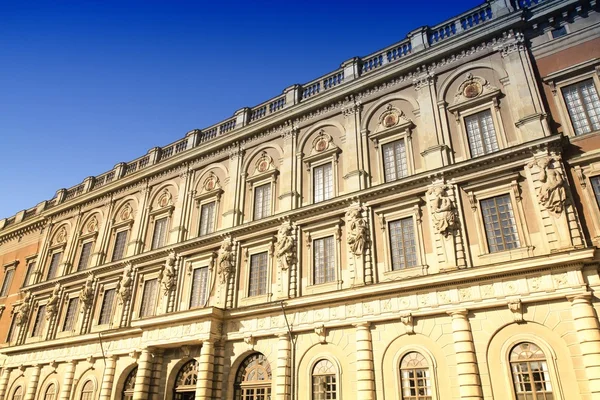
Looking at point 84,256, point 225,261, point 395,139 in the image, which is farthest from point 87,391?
point 395,139

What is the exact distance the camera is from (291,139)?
22.5 metres

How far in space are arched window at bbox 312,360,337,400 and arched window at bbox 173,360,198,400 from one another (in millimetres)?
6282

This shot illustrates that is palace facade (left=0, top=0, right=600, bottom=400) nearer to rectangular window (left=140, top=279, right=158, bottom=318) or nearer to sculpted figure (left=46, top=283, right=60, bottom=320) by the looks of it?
rectangular window (left=140, top=279, right=158, bottom=318)

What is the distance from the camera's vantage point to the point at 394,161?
61.6ft

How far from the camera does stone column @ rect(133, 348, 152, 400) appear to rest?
19.5 metres

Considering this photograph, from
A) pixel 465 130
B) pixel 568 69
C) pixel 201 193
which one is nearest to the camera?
pixel 568 69

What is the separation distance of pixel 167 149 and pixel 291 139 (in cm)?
1066

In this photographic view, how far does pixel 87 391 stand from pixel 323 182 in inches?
694

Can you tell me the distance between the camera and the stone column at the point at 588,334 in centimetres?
1151

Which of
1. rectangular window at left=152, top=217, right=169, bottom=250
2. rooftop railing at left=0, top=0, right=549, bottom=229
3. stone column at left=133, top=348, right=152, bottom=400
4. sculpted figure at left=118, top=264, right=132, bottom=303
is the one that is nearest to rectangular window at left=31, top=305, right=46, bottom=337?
sculpted figure at left=118, top=264, right=132, bottom=303

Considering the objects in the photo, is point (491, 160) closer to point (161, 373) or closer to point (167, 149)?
point (161, 373)

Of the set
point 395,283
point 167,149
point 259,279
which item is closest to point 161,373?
point 259,279

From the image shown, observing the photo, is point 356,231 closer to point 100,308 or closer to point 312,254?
point 312,254

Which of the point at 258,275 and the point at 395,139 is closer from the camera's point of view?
the point at 395,139
